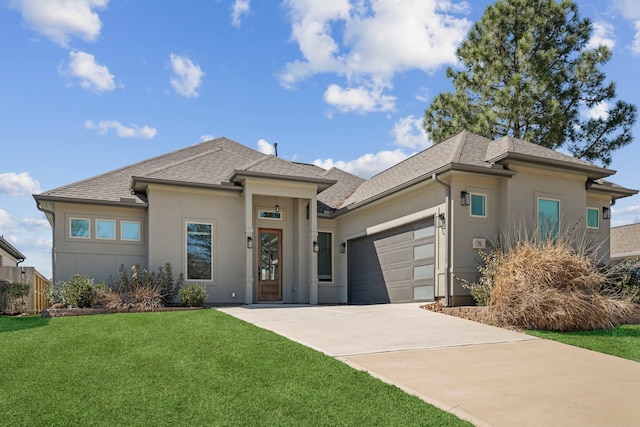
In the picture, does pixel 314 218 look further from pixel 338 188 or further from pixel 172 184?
pixel 172 184

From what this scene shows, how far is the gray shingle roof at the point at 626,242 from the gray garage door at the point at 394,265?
13.9 m

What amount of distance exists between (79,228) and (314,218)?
6503 mm

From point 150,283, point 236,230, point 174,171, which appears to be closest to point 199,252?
point 236,230

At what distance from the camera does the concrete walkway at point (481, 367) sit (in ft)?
17.9

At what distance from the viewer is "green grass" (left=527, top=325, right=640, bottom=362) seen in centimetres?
849

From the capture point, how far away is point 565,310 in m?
10.1

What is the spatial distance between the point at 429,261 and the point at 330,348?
6.31 m

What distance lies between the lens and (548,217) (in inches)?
549

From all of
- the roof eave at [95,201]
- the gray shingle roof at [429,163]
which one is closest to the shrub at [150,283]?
the roof eave at [95,201]

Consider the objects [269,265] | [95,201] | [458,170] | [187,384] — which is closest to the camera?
[187,384]

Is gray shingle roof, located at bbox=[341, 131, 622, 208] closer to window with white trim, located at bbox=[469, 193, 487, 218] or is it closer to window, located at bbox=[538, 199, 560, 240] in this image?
window with white trim, located at bbox=[469, 193, 487, 218]

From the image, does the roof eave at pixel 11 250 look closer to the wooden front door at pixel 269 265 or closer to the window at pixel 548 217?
the wooden front door at pixel 269 265

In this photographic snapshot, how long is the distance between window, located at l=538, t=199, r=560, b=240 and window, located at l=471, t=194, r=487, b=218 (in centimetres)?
157

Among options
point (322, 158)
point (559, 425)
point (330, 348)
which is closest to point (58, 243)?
point (330, 348)
